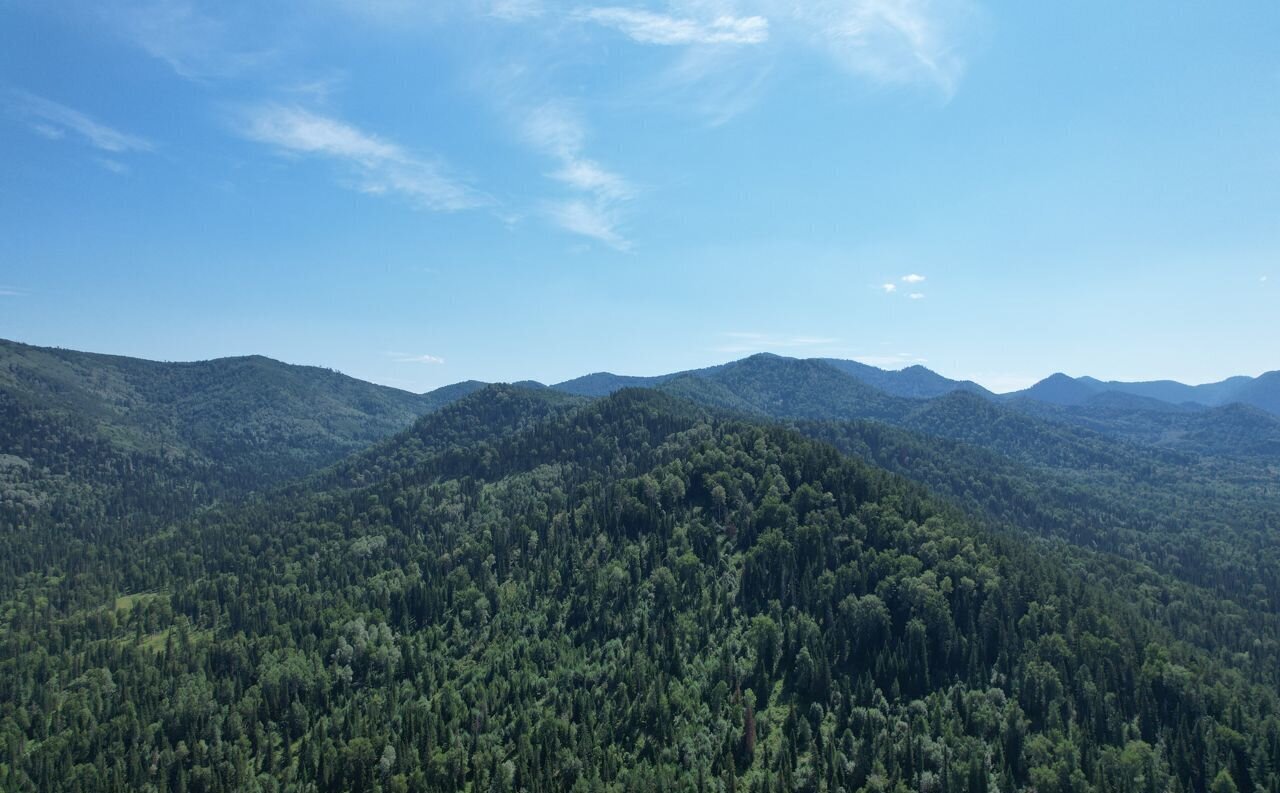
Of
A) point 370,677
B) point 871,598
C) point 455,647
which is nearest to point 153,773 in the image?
point 370,677

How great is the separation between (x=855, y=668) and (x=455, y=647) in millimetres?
120132

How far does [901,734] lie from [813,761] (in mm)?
22888

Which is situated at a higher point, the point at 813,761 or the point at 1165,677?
the point at 1165,677

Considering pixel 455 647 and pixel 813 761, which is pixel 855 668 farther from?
pixel 455 647

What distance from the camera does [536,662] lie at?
597 feet

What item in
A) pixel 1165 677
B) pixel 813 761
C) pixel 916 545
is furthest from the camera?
pixel 916 545

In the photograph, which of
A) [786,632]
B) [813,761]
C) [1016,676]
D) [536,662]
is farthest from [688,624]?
[1016,676]

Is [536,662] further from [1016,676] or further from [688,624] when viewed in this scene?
[1016,676]

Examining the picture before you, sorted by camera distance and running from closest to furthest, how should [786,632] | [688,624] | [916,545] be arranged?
[786,632] < [688,624] < [916,545]

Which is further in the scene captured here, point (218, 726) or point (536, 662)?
point (536, 662)

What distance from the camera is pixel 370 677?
598 feet

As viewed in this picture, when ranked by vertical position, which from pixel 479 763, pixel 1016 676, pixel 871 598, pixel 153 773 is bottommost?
pixel 153 773

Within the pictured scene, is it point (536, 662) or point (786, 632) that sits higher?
point (786, 632)

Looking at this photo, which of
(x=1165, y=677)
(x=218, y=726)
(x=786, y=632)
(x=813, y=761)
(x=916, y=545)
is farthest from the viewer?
(x=916, y=545)
